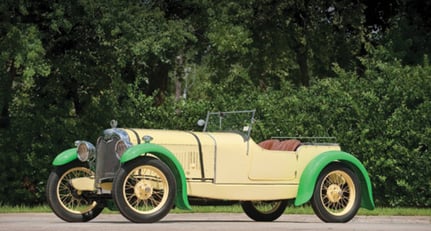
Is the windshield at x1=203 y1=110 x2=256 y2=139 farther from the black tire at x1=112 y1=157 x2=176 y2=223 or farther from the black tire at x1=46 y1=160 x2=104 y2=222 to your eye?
the black tire at x1=46 y1=160 x2=104 y2=222

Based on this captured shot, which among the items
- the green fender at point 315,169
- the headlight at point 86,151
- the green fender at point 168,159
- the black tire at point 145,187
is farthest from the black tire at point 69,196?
the green fender at point 315,169

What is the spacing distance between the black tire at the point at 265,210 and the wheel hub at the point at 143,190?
107 inches

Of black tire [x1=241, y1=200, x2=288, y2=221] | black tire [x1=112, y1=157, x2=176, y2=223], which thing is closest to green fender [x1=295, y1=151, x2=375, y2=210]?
black tire [x1=241, y1=200, x2=288, y2=221]

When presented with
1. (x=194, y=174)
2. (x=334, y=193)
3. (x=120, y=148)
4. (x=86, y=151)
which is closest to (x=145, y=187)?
(x=120, y=148)

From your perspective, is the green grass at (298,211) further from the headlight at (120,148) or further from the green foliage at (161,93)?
the headlight at (120,148)

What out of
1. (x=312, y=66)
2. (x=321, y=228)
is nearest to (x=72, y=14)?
(x=321, y=228)

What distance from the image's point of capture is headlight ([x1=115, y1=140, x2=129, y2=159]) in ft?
40.0

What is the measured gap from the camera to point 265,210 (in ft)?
47.2

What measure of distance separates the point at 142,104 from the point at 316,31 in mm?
8530

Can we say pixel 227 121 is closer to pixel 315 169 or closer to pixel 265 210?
pixel 265 210

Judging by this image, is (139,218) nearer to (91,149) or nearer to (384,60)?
(91,149)

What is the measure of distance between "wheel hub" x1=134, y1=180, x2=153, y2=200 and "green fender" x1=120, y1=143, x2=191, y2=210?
1.20 ft

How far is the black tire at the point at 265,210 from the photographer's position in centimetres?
1422

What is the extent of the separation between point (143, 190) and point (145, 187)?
45 mm
